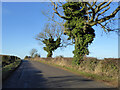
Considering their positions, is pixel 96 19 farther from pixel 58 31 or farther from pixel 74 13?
pixel 58 31

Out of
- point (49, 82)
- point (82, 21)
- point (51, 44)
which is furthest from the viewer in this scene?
point (51, 44)

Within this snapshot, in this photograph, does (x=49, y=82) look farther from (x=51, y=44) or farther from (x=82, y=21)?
(x=51, y=44)

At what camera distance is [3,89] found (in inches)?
271


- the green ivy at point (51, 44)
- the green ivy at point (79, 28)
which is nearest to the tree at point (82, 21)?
the green ivy at point (79, 28)

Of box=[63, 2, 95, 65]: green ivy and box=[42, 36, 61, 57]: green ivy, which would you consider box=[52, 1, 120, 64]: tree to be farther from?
box=[42, 36, 61, 57]: green ivy

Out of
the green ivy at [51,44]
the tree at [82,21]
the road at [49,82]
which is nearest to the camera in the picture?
the road at [49,82]

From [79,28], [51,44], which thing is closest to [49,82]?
[79,28]

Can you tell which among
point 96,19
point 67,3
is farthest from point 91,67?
point 67,3

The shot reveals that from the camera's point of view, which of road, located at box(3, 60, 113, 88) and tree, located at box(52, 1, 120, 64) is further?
tree, located at box(52, 1, 120, 64)

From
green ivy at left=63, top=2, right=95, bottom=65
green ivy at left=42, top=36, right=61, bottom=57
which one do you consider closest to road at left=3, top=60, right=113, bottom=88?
green ivy at left=63, top=2, right=95, bottom=65

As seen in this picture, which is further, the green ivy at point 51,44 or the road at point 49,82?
the green ivy at point 51,44

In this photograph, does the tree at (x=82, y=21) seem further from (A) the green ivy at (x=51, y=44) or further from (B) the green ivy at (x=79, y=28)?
(A) the green ivy at (x=51, y=44)

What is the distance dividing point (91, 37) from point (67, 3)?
21.3ft

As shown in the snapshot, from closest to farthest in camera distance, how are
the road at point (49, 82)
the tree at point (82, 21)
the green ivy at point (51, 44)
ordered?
the road at point (49, 82)
the tree at point (82, 21)
the green ivy at point (51, 44)
